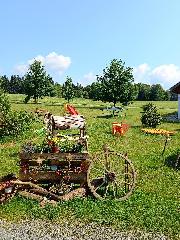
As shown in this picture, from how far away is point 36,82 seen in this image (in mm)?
70875

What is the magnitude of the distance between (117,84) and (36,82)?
21.0m

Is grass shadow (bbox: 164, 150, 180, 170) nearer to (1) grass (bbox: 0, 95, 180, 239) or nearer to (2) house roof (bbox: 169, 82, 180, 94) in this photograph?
(1) grass (bbox: 0, 95, 180, 239)

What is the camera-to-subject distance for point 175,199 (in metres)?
14.5

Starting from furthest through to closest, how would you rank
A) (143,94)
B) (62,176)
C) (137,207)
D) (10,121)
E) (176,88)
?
(143,94) < (176,88) < (10,121) < (62,176) < (137,207)

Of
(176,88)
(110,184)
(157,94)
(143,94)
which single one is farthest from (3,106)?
(143,94)

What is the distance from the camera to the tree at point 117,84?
→ 54531 mm

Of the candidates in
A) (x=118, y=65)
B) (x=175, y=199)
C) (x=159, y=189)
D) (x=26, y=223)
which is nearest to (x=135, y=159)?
(x=159, y=189)

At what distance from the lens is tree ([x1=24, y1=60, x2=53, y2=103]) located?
7038cm

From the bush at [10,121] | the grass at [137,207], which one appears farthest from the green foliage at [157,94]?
the grass at [137,207]

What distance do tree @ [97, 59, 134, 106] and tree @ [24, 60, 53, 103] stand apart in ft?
59.8

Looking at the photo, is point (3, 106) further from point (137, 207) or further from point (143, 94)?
point (143, 94)

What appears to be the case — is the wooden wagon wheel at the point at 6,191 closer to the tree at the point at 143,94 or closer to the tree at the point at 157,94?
the tree at the point at 143,94

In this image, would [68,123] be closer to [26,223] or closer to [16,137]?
[26,223]

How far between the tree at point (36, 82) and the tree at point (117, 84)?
59.8 ft
